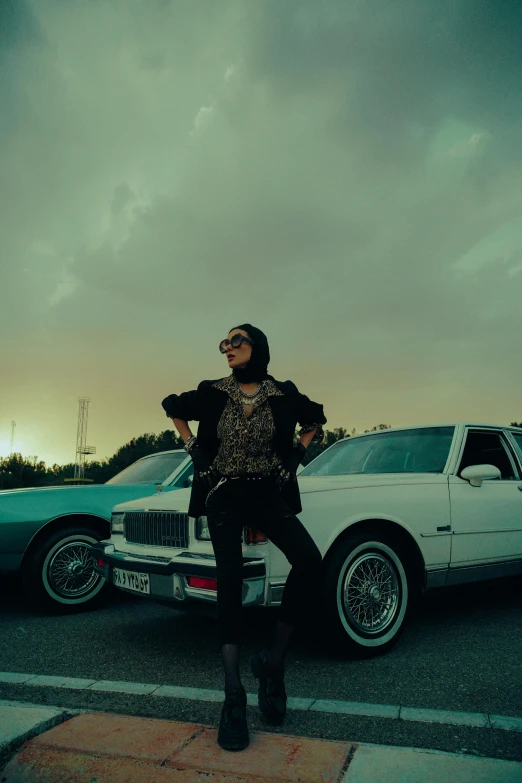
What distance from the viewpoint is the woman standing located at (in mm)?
2832

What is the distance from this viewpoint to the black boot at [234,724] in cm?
240

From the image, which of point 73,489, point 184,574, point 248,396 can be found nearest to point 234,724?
point 184,574

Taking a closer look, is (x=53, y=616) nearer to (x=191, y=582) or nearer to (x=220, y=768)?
(x=191, y=582)

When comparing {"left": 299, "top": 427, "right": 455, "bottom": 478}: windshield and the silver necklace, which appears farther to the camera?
{"left": 299, "top": 427, "right": 455, "bottom": 478}: windshield

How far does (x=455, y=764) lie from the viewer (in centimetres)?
222

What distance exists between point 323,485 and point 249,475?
3.63ft

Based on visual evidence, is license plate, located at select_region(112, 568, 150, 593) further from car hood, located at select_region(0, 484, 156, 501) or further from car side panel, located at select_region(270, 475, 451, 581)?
car hood, located at select_region(0, 484, 156, 501)

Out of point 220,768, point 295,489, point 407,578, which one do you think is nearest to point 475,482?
point 407,578

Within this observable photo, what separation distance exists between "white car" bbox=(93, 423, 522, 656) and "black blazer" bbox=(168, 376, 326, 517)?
456mm

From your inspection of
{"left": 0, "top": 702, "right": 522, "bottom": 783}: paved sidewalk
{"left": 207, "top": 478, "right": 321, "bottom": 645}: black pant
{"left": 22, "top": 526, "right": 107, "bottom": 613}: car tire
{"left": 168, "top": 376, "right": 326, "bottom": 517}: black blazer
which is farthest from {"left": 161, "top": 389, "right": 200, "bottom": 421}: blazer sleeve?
{"left": 22, "top": 526, "right": 107, "bottom": 613}: car tire

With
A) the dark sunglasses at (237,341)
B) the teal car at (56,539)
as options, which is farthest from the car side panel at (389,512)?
the teal car at (56,539)

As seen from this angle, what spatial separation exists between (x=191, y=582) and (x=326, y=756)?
5.03 feet

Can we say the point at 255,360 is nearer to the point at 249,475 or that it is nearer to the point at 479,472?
the point at 249,475

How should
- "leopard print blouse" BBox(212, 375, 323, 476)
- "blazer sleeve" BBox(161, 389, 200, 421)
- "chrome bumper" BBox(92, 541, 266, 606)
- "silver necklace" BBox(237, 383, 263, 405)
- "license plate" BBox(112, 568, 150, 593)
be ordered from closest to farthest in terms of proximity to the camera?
"leopard print blouse" BBox(212, 375, 323, 476)
"silver necklace" BBox(237, 383, 263, 405)
"blazer sleeve" BBox(161, 389, 200, 421)
"chrome bumper" BBox(92, 541, 266, 606)
"license plate" BBox(112, 568, 150, 593)
